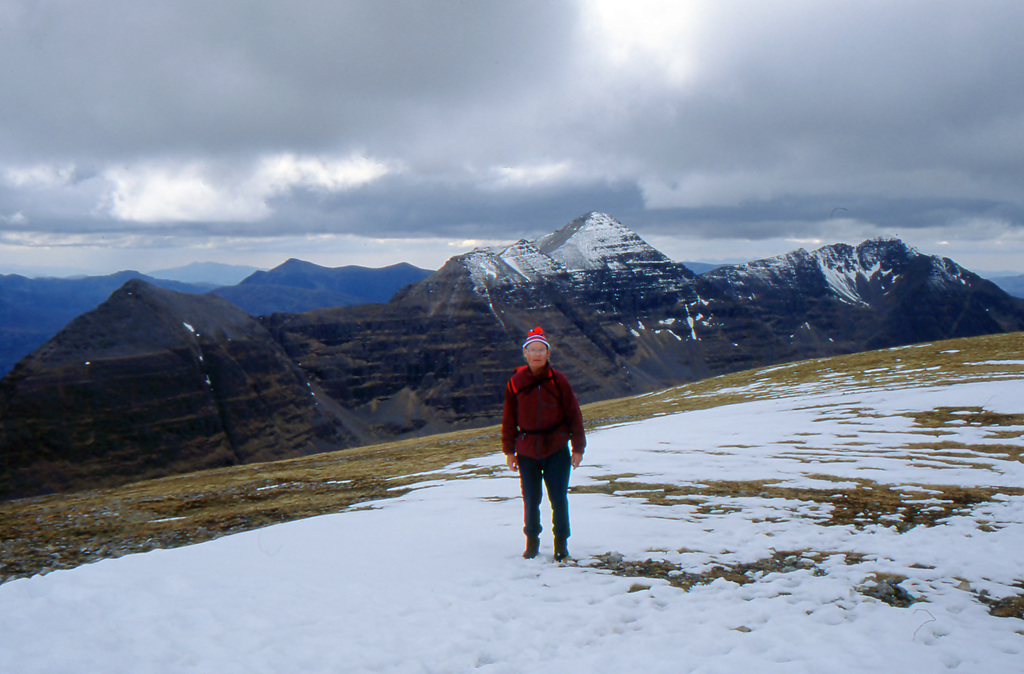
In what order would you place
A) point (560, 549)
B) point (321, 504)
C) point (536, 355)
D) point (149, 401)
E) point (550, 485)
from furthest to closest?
1. point (149, 401)
2. point (321, 504)
3. point (560, 549)
4. point (550, 485)
5. point (536, 355)

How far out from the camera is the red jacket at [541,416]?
9516 mm

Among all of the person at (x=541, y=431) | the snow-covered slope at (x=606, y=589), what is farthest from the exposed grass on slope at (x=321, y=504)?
the person at (x=541, y=431)

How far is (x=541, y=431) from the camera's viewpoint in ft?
31.2

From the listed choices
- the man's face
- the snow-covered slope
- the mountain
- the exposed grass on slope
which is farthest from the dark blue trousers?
the mountain

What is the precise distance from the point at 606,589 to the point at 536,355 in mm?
3655

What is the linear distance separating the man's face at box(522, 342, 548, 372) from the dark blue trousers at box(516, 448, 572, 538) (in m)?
1.48

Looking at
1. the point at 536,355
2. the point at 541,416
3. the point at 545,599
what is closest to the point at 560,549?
the point at 545,599

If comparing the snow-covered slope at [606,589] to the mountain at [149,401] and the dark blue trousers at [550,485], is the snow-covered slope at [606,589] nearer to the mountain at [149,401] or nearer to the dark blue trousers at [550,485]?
the dark blue trousers at [550,485]

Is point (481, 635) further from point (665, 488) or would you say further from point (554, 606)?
point (665, 488)

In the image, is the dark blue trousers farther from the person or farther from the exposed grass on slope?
the exposed grass on slope

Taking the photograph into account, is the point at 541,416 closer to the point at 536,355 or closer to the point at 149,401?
the point at 536,355

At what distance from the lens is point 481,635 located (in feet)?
24.2

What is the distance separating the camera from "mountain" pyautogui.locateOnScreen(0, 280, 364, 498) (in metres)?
119

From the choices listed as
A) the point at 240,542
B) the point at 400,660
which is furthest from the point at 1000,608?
the point at 240,542
